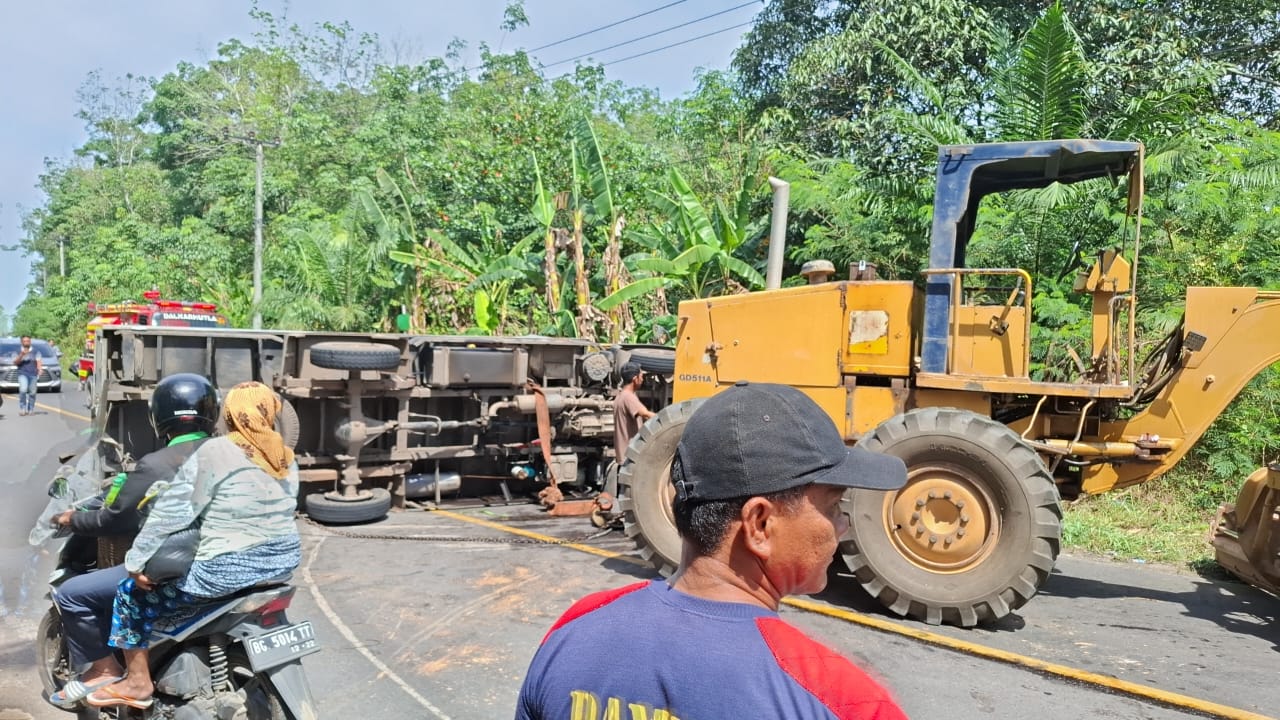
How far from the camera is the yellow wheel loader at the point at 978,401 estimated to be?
19.5ft

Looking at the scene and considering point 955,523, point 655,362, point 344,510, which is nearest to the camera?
point 955,523

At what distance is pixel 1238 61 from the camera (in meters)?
15.3

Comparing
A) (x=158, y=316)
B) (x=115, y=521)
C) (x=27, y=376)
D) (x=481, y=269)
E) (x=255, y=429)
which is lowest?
(x=27, y=376)

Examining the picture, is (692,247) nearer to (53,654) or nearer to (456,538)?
(456,538)

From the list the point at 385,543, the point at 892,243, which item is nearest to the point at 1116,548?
the point at 892,243

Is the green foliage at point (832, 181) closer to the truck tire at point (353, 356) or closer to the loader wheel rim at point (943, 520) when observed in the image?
the loader wheel rim at point (943, 520)

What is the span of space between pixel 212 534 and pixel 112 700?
81 centimetres

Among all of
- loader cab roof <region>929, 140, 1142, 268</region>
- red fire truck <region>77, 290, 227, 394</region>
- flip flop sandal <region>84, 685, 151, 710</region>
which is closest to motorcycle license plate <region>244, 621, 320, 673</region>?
flip flop sandal <region>84, 685, 151, 710</region>

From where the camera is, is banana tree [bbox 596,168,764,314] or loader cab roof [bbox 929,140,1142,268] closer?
loader cab roof [bbox 929,140,1142,268]

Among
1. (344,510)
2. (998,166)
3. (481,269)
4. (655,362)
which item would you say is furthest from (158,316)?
(998,166)

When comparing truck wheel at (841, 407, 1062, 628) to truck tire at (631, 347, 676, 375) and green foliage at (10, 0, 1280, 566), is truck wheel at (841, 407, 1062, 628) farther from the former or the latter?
truck tire at (631, 347, 676, 375)

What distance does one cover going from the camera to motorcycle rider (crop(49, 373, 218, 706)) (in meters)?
3.80

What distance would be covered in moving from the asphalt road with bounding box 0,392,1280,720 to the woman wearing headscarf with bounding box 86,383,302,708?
1131 mm

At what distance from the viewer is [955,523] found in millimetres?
6059
